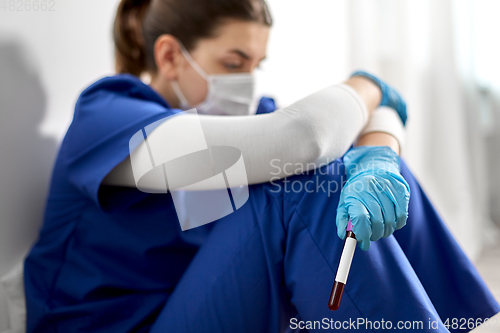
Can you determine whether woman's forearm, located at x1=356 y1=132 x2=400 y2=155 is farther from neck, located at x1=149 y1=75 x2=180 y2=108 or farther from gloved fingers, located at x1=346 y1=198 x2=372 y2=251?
neck, located at x1=149 y1=75 x2=180 y2=108

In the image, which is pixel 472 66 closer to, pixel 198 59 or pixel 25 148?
pixel 198 59

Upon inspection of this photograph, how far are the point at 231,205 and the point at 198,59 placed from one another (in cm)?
43

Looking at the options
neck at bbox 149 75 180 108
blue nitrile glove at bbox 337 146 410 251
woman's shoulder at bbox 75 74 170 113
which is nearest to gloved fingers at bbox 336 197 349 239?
blue nitrile glove at bbox 337 146 410 251

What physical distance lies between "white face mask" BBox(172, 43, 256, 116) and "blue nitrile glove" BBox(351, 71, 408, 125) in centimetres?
24

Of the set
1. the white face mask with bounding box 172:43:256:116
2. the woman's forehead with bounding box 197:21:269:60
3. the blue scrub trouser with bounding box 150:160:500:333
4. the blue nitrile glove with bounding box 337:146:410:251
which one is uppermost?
the woman's forehead with bounding box 197:21:269:60

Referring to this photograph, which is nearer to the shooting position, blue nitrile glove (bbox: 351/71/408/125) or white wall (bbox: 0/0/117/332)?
white wall (bbox: 0/0/117/332)

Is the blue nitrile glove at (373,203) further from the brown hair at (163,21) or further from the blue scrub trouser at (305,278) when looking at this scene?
the brown hair at (163,21)

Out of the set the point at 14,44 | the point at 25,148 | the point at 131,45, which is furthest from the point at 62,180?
the point at 131,45

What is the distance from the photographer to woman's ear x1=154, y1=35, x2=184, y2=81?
37.3 inches

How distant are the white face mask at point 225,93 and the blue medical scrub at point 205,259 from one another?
0.68 feet

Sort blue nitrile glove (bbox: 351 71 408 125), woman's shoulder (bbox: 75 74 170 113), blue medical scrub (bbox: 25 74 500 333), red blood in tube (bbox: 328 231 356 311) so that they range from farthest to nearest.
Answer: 1. blue nitrile glove (bbox: 351 71 408 125)
2. woman's shoulder (bbox: 75 74 170 113)
3. blue medical scrub (bbox: 25 74 500 333)
4. red blood in tube (bbox: 328 231 356 311)

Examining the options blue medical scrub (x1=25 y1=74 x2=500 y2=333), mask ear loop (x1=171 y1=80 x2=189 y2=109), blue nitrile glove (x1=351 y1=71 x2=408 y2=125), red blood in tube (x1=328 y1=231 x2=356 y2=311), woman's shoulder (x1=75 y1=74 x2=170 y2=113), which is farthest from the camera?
mask ear loop (x1=171 y1=80 x2=189 y2=109)

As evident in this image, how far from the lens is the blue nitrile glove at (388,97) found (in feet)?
2.82

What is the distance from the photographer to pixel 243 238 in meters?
0.61
